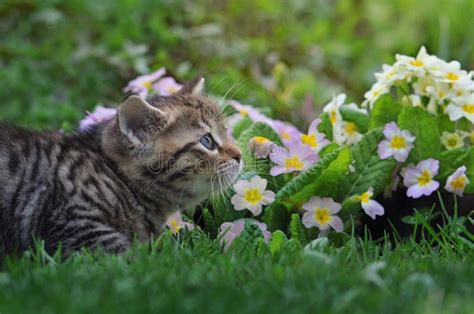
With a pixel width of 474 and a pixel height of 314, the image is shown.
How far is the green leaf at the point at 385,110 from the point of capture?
16.2ft

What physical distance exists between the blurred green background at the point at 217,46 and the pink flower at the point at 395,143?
2050 millimetres

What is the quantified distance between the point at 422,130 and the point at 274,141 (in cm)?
86

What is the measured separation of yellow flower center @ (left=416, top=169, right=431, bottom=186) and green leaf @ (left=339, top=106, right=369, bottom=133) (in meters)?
0.62

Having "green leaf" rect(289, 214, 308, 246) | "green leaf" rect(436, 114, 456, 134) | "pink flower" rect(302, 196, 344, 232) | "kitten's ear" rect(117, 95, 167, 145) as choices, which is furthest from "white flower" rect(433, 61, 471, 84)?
"kitten's ear" rect(117, 95, 167, 145)

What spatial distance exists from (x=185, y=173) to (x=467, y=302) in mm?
1893

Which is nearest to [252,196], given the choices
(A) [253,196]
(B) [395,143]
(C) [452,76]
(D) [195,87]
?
(A) [253,196]

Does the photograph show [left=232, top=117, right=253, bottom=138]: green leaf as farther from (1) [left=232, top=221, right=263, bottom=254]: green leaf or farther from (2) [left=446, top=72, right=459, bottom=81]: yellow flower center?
(2) [left=446, top=72, right=459, bottom=81]: yellow flower center

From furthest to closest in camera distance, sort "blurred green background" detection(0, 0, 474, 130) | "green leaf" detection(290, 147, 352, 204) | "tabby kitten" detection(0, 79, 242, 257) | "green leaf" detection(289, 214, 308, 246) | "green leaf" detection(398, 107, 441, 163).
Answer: "blurred green background" detection(0, 0, 474, 130)
"green leaf" detection(398, 107, 441, 163)
"green leaf" detection(290, 147, 352, 204)
"green leaf" detection(289, 214, 308, 246)
"tabby kitten" detection(0, 79, 242, 257)

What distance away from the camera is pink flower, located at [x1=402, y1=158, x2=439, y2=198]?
451cm

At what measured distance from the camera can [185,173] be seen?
4.26 metres

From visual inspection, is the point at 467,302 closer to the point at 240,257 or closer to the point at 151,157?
the point at 240,257

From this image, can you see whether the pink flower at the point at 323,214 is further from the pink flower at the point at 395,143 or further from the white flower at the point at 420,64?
the white flower at the point at 420,64

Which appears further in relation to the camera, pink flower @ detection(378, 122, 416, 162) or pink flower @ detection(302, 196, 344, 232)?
pink flower @ detection(378, 122, 416, 162)

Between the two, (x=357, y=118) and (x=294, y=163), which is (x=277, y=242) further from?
(x=357, y=118)
